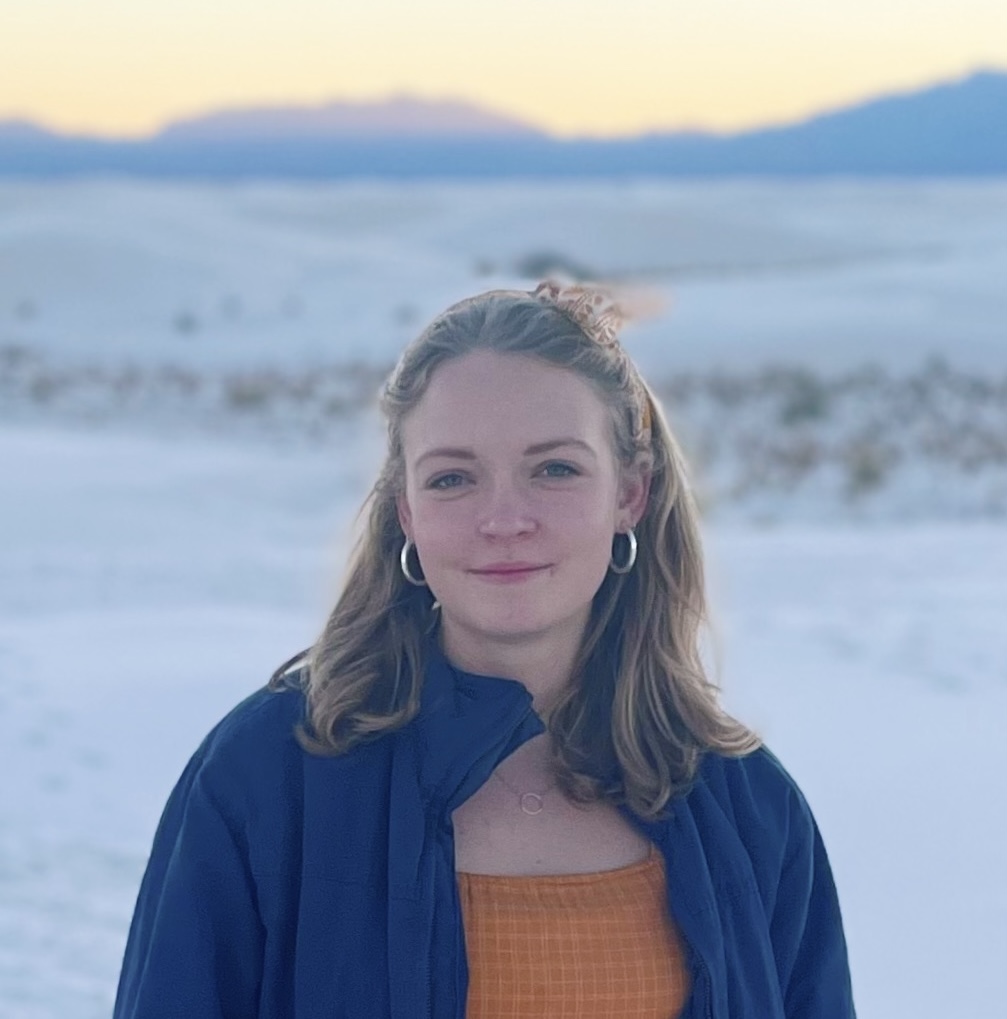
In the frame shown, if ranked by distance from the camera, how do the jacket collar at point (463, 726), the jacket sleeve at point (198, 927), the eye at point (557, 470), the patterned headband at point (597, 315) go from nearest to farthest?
the jacket sleeve at point (198, 927) < the jacket collar at point (463, 726) < the eye at point (557, 470) < the patterned headband at point (597, 315)

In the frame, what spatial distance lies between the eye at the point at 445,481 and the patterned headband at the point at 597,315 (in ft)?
0.88

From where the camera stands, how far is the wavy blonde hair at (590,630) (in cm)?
227

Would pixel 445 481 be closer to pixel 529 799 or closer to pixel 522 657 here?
pixel 522 657

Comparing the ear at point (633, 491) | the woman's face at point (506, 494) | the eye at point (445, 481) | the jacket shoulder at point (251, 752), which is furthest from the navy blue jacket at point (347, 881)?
the ear at point (633, 491)

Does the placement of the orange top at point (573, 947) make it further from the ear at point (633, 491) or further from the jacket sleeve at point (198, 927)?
the ear at point (633, 491)

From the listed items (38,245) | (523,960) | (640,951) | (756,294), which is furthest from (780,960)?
(38,245)

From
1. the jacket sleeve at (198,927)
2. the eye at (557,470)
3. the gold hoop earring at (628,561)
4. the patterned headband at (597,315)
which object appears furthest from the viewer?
the gold hoop earring at (628,561)

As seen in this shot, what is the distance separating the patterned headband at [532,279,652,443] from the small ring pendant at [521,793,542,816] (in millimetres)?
506

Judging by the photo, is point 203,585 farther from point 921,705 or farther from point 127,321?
point 127,321

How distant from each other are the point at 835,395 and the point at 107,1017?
17.6 metres

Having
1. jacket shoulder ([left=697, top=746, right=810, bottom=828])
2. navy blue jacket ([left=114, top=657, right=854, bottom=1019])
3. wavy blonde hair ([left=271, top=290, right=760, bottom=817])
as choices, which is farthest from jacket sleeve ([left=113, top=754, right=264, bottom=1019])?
jacket shoulder ([left=697, top=746, right=810, bottom=828])

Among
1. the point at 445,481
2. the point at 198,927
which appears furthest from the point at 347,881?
the point at 445,481

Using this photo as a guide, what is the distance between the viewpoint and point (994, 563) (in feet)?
35.7

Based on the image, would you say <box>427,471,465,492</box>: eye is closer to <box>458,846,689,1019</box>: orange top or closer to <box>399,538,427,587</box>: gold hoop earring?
<box>399,538,427,587</box>: gold hoop earring
